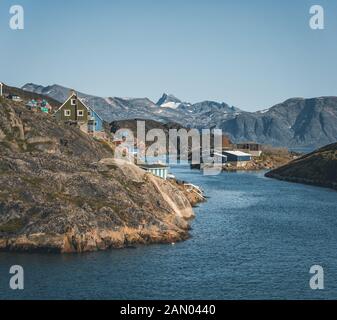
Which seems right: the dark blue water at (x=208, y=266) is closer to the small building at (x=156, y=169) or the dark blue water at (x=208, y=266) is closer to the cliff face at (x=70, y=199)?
the cliff face at (x=70, y=199)

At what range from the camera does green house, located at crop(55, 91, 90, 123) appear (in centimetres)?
11625

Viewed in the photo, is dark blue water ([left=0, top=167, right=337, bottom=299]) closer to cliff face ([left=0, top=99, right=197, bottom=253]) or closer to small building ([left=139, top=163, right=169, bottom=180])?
cliff face ([left=0, top=99, right=197, bottom=253])

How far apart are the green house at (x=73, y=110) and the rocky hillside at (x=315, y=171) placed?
74815 millimetres

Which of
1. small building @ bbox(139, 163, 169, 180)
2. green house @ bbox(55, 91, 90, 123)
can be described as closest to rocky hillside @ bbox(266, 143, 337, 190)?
small building @ bbox(139, 163, 169, 180)

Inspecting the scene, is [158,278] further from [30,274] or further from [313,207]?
[313,207]

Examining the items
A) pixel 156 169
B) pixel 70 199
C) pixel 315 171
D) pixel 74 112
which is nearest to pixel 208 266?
pixel 70 199

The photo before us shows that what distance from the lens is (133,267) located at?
57438 millimetres

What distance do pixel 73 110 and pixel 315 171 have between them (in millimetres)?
88096

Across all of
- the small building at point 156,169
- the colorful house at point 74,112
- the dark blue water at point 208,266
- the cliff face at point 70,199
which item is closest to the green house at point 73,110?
the colorful house at point 74,112

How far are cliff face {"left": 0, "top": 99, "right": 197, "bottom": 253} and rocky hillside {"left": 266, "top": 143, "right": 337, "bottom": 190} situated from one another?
80961 mm

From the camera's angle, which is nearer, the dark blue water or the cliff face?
the dark blue water

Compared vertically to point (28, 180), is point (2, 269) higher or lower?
lower

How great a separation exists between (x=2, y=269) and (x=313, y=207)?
6903 centimetres
